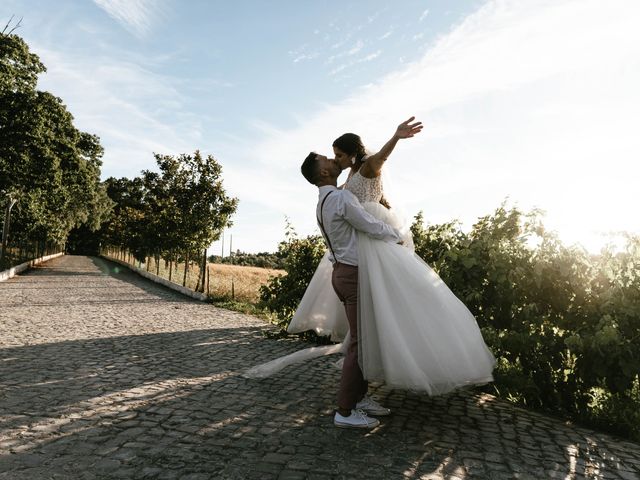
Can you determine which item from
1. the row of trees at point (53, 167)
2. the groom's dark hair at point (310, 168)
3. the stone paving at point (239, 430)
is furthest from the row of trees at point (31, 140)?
the groom's dark hair at point (310, 168)

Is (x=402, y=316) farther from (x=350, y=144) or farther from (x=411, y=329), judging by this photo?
(x=350, y=144)

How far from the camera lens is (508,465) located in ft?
11.8

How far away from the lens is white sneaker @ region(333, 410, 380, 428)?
4.13m

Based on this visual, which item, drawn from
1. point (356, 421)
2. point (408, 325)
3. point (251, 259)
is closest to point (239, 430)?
point (356, 421)

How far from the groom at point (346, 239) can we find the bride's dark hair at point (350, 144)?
146mm

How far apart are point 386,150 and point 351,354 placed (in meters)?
1.73

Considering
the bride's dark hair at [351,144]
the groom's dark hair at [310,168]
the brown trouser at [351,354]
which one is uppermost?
the bride's dark hair at [351,144]

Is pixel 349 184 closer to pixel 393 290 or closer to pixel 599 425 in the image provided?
pixel 393 290

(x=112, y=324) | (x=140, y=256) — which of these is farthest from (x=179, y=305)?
(x=140, y=256)

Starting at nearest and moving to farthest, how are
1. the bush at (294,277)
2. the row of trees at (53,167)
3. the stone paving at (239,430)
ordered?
1. the stone paving at (239,430)
2. the bush at (294,277)
3. the row of trees at (53,167)

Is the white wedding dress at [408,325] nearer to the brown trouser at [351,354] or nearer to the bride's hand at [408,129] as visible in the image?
the brown trouser at [351,354]

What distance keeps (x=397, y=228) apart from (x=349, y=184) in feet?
1.98

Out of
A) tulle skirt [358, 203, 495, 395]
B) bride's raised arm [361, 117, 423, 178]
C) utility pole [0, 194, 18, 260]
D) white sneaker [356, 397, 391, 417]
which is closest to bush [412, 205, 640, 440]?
tulle skirt [358, 203, 495, 395]

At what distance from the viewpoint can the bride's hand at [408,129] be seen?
384cm
